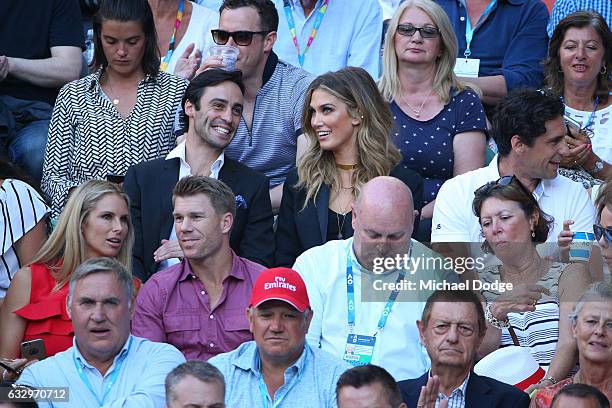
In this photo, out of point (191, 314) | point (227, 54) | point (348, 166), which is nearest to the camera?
point (191, 314)

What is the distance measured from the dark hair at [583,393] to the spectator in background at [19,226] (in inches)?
118

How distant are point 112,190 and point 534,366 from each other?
2.38m

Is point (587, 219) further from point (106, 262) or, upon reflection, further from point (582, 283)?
point (106, 262)

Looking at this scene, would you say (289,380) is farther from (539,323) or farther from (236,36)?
(236,36)

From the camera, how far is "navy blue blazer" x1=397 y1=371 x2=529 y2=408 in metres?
6.25

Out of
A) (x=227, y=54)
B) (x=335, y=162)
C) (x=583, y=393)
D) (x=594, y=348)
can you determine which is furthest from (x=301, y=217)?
(x=583, y=393)

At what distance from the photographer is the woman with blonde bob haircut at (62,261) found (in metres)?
6.99

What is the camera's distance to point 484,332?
6469 millimetres

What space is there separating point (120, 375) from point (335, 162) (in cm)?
194

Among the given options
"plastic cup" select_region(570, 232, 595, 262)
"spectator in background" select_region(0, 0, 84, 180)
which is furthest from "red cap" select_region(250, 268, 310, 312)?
"spectator in background" select_region(0, 0, 84, 180)

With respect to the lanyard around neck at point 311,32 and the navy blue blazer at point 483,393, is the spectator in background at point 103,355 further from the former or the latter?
the lanyard around neck at point 311,32

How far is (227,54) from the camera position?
8.23m

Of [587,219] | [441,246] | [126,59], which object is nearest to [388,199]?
[441,246]

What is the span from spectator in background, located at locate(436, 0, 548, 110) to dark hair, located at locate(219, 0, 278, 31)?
141 centimetres
